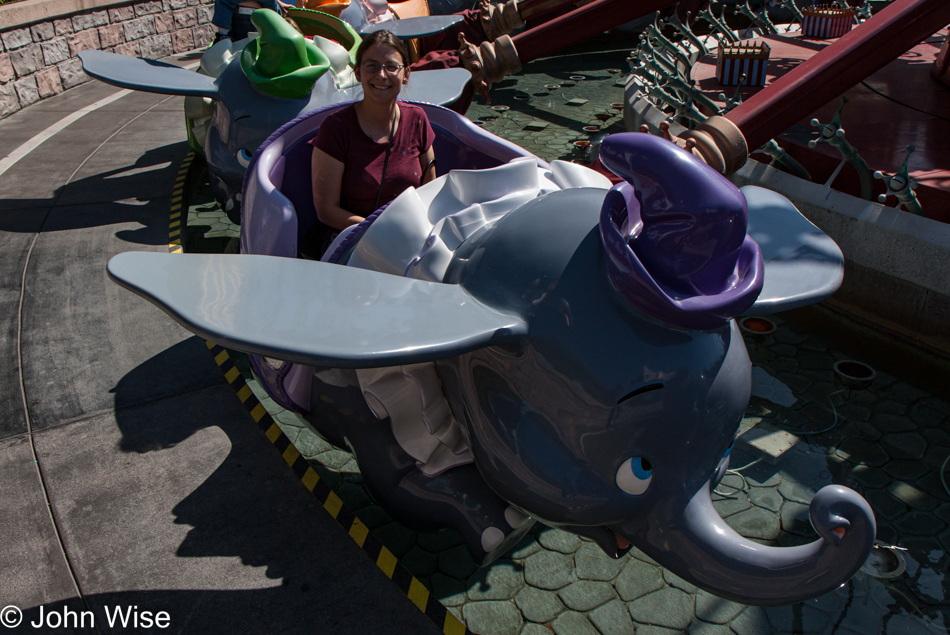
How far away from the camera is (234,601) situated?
268 centimetres

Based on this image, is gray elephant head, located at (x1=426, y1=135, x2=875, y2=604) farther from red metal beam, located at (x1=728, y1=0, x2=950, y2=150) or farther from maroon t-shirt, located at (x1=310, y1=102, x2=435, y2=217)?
red metal beam, located at (x1=728, y1=0, x2=950, y2=150)

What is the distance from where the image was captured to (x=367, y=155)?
2.91 meters

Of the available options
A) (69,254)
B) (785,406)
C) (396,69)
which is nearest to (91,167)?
(69,254)

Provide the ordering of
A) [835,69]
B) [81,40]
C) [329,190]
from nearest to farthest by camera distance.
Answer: [329,190] → [835,69] → [81,40]

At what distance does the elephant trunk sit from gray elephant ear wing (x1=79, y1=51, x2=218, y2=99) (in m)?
4.23

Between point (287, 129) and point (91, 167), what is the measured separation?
4.95 meters

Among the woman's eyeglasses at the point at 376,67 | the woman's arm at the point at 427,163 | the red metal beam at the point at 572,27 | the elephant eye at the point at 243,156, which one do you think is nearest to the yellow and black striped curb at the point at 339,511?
the elephant eye at the point at 243,156

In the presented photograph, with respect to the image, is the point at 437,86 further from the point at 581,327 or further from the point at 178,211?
the point at 581,327

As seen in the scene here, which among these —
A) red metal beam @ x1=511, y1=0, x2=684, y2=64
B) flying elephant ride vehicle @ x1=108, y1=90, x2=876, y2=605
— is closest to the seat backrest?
flying elephant ride vehicle @ x1=108, y1=90, x2=876, y2=605

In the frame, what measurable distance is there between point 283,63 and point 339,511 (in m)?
2.83

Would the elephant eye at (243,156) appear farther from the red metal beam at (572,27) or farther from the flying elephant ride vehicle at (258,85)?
the red metal beam at (572,27)

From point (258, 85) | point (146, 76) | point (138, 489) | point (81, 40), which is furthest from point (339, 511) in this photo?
point (81, 40)

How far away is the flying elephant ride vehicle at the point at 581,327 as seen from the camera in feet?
5.38

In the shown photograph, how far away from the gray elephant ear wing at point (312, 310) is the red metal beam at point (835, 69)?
3046mm
